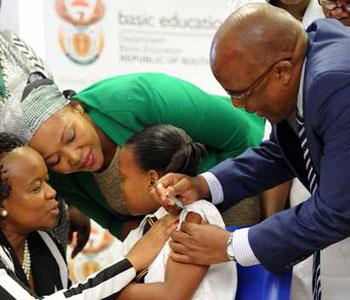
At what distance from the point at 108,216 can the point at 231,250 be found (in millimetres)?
919

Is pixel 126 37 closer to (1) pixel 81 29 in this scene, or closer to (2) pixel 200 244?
(1) pixel 81 29

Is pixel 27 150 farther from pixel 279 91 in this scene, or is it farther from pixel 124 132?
pixel 279 91

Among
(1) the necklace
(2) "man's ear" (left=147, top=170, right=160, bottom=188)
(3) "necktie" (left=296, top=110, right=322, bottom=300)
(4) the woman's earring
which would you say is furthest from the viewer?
(4) the woman's earring

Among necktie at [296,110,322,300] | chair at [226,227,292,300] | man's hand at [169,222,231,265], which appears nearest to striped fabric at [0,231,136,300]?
man's hand at [169,222,231,265]

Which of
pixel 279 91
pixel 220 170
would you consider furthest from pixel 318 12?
pixel 279 91

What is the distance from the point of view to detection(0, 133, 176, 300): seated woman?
5.85ft

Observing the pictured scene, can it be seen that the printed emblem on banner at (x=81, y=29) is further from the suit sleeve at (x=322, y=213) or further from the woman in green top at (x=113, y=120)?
the suit sleeve at (x=322, y=213)

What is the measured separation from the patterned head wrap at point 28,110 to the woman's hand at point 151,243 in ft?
1.65

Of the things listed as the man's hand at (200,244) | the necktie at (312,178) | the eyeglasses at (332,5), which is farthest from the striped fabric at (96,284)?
the eyeglasses at (332,5)

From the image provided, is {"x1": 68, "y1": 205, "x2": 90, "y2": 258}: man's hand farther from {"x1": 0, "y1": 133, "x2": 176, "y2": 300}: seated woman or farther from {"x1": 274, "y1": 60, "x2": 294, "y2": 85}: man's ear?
{"x1": 274, "y1": 60, "x2": 294, "y2": 85}: man's ear

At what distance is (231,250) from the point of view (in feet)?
5.31

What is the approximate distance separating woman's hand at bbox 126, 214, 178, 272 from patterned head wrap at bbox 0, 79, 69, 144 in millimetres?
503

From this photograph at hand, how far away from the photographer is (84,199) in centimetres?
244

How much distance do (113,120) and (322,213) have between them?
905mm
